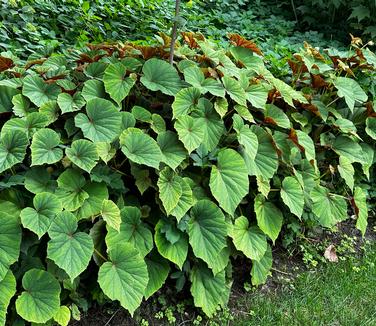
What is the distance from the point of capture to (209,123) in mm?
2514

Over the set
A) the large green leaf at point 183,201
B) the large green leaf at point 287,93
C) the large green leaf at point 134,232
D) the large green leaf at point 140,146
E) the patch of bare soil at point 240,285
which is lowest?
the patch of bare soil at point 240,285

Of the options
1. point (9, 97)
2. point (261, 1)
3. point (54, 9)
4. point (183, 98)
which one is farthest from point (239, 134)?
point (261, 1)

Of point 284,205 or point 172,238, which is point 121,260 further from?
point 284,205

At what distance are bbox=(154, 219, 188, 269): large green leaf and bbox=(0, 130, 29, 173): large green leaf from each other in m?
0.73

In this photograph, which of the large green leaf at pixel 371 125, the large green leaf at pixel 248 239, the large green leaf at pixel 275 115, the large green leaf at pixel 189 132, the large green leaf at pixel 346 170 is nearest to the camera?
the large green leaf at pixel 189 132

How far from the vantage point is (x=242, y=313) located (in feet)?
8.26

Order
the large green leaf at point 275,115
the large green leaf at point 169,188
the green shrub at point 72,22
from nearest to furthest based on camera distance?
the large green leaf at point 169,188
the large green leaf at point 275,115
the green shrub at point 72,22

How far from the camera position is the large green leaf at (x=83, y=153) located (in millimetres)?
2123

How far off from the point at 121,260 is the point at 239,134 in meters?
0.92

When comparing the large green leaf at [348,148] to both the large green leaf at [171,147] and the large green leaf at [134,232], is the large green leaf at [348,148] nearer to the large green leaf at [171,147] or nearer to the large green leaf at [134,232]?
the large green leaf at [171,147]

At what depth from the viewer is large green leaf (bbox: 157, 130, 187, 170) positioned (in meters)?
2.34

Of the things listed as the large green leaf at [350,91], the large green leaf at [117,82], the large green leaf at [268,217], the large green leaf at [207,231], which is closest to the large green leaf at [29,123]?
the large green leaf at [117,82]

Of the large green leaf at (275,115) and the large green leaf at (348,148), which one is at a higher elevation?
the large green leaf at (275,115)

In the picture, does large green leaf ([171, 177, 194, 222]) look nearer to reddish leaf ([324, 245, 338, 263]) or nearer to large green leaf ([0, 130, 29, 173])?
large green leaf ([0, 130, 29, 173])
